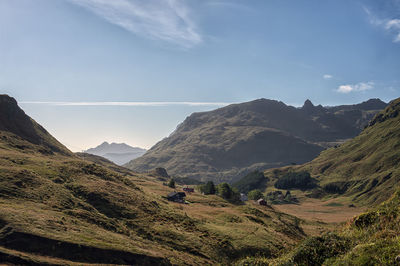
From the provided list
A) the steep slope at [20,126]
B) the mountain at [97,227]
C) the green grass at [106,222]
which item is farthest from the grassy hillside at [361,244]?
the steep slope at [20,126]

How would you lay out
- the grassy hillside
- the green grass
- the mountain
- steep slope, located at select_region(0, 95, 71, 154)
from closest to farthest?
the grassy hillside < the mountain < the green grass < steep slope, located at select_region(0, 95, 71, 154)

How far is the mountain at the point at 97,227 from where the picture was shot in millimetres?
40094

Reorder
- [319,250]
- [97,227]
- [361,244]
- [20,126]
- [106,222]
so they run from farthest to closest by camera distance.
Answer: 1. [20,126]
2. [106,222]
3. [97,227]
4. [319,250]
5. [361,244]

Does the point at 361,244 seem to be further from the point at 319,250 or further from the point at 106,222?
the point at 106,222

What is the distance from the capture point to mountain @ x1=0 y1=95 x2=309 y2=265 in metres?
40.1

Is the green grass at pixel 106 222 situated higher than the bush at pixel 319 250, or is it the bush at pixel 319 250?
the bush at pixel 319 250

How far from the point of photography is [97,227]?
55.1 meters

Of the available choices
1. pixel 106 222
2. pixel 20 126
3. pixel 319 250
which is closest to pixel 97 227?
pixel 106 222

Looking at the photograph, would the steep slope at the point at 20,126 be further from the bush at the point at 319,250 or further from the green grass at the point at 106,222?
the bush at the point at 319,250

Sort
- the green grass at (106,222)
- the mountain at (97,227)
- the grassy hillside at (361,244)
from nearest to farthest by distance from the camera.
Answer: the grassy hillside at (361,244) → the mountain at (97,227) → the green grass at (106,222)

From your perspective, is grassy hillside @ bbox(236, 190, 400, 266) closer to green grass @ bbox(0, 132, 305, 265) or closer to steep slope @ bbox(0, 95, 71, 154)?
green grass @ bbox(0, 132, 305, 265)

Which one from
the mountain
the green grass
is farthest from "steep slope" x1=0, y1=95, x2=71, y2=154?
the green grass

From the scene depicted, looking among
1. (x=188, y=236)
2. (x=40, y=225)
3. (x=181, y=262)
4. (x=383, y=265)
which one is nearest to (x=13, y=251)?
(x=40, y=225)

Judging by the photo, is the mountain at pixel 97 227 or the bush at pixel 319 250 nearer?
the bush at pixel 319 250
